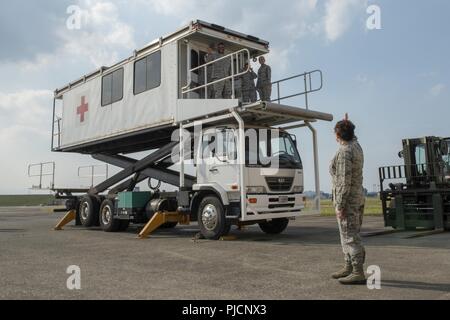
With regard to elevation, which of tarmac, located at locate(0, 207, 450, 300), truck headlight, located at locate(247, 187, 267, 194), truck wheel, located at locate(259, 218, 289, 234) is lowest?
A: tarmac, located at locate(0, 207, 450, 300)

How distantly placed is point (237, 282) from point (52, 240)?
22.5 feet

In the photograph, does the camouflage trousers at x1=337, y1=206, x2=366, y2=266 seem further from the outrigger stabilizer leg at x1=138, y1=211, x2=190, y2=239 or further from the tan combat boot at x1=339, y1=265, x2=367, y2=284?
the outrigger stabilizer leg at x1=138, y1=211, x2=190, y2=239

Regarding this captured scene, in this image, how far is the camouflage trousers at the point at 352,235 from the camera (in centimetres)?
504

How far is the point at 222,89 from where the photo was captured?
393 inches

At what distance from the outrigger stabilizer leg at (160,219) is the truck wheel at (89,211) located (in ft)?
11.3

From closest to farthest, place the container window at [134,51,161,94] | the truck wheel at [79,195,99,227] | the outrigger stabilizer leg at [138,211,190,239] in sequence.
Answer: the outrigger stabilizer leg at [138,211,190,239], the container window at [134,51,161,94], the truck wheel at [79,195,99,227]

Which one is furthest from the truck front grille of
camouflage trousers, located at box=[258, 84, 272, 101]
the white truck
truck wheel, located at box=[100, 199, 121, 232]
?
truck wheel, located at box=[100, 199, 121, 232]

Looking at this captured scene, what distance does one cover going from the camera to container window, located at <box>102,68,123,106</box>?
12484 mm

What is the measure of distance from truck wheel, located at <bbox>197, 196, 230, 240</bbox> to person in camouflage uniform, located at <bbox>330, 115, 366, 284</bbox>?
423 cm

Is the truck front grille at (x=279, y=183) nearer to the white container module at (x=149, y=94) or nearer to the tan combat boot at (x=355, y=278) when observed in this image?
the white container module at (x=149, y=94)

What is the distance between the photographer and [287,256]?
7.21 meters

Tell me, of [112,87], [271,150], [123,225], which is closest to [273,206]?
[271,150]

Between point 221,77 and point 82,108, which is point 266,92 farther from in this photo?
point 82,108
